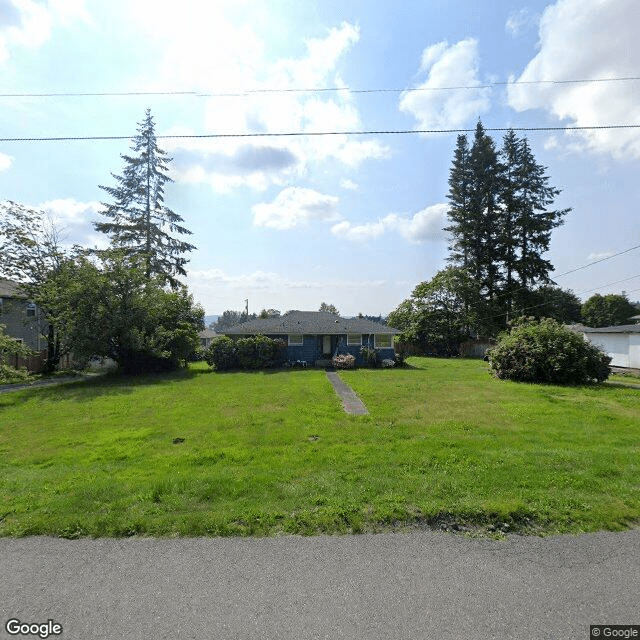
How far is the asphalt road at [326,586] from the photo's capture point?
2508 mm

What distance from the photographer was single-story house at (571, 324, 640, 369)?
852 inches

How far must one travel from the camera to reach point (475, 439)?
6.80 meters

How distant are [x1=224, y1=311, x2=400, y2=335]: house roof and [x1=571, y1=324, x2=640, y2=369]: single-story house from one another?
45.9 ft

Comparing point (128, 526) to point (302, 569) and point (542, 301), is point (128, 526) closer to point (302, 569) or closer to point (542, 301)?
point (302, 569)

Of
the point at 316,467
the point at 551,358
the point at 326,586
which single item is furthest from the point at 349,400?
the point at 551,358

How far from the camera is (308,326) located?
2498cm

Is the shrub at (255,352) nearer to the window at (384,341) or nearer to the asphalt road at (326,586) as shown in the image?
the window at (384,341)

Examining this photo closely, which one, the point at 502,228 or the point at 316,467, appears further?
the point at 502,228

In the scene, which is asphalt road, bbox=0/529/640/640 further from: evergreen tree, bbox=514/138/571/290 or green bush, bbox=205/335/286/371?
evergreen tree, bbox=514/138/571/290

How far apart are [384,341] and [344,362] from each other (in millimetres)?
4078

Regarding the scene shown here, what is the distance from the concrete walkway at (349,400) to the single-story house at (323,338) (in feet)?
27.9

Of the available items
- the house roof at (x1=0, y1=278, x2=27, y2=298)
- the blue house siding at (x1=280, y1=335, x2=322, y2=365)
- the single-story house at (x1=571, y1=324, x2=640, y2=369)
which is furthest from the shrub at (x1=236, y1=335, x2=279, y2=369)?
the single-story house at (x1=571, y1=324, x2=640, y2=369)

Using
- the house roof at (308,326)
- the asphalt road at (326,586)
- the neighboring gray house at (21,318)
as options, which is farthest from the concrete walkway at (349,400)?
the neighboring gray house at (21,318)

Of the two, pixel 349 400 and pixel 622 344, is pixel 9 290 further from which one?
pixel 622 344
